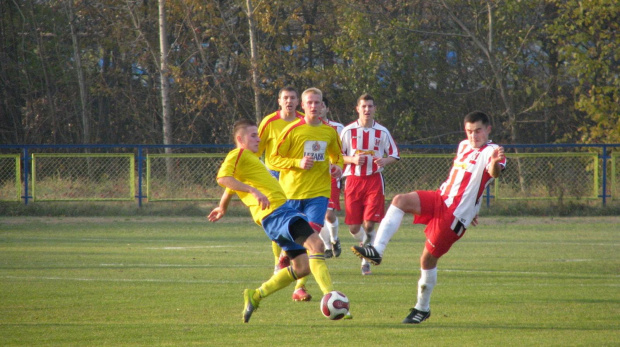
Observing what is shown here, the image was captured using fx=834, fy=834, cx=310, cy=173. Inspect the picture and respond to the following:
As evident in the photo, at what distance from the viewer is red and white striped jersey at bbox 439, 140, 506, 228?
6.90 meters

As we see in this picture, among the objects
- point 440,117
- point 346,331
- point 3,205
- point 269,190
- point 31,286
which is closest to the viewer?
point 346,331

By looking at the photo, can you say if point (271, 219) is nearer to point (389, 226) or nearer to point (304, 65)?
point (389, 226)

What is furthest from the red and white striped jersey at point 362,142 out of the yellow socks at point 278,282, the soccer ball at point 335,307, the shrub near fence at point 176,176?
the shrub near fence at point 176,176

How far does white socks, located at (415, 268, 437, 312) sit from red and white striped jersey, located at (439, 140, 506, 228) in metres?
0.51

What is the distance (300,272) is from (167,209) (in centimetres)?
1304

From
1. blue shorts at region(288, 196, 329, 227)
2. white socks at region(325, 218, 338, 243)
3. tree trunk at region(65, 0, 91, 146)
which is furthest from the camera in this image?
tree trunk at region(65, 0, 91, 146)

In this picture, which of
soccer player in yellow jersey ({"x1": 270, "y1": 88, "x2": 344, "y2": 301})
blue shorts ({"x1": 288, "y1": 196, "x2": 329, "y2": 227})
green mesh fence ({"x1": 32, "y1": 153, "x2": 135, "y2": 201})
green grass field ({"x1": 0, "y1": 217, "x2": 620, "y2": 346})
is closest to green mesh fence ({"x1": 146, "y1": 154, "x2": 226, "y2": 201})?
green mesh fence ({"x1": 32, "y1": 153, "x2": 135, "y2": 201})

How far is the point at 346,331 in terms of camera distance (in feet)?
21.4

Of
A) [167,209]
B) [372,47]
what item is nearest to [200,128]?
[372,47]

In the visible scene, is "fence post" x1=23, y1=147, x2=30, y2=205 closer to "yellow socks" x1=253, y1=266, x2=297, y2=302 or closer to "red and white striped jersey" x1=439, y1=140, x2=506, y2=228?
"yellow socks" x1=253, y1=266, x2=297, y2=302

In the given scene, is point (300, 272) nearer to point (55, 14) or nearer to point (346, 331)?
point (346, 331)

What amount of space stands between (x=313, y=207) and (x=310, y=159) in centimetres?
53

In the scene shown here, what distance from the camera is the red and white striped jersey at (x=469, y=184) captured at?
690 centimetres

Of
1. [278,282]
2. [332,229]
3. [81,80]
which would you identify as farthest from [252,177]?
[81,80]
